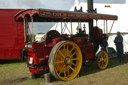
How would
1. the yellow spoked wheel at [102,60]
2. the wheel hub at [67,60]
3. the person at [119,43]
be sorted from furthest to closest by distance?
the person at [119,43] → the yellow spoked wheel at [102,60] → the wheel hub at [67,60]

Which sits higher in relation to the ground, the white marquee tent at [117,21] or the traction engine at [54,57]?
the white marquee tent at [117,21]

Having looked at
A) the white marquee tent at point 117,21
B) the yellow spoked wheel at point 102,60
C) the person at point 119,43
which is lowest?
the yellow spoked wheel at point 102,60

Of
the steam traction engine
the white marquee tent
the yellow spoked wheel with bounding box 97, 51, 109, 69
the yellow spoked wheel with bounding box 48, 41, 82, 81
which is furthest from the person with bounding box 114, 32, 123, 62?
the yellow spoked wheel with bounding box 48, 41, 82, 81

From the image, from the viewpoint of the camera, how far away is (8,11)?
8.38 m

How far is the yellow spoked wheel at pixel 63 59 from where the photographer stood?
4.18 meters

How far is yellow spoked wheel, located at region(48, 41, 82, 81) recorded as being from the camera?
4184 mm

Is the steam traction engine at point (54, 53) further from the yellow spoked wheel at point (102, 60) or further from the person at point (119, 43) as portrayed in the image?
the person at point (119, 43)

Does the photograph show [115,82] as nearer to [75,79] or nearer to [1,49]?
[75,79]

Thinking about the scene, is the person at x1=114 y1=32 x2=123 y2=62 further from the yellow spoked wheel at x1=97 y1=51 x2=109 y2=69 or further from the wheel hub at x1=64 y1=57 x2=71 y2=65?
the wheel hub at x1=64 y1=57 x2=71 y2=65

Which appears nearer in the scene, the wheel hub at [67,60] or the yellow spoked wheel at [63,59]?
the yellow spoked wheel at [63,59]

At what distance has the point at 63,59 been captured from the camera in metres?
4.54

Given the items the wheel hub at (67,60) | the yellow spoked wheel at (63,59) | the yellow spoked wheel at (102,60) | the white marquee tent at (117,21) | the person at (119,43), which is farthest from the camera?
the white marquee tent at (117,21)

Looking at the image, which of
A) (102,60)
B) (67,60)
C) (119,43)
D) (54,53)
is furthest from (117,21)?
(54,53)

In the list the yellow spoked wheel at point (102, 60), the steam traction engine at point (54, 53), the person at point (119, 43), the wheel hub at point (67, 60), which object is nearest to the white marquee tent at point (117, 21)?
the person at point (119, 43)
